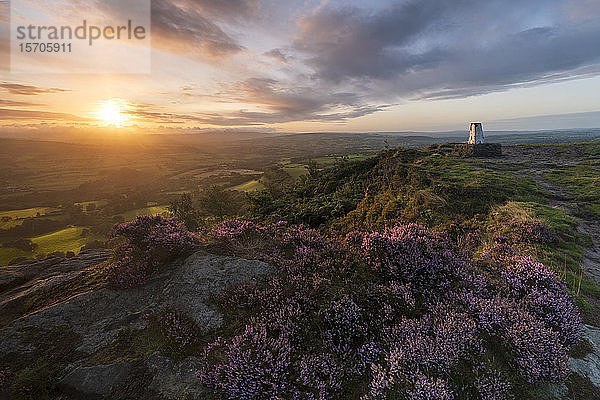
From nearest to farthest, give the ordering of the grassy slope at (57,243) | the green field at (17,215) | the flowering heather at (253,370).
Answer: the flowering heather at (253,370) < the grassy slope at (57,243) < the green field at (17,215)

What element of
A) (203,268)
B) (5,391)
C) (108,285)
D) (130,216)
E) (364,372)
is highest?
(203,268)

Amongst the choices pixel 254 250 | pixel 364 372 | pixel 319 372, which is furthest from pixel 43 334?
pixel 364 372

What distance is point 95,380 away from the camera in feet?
11.6

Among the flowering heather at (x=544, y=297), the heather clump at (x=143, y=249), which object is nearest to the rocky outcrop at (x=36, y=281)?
the heather clump at (x=143, y=249)

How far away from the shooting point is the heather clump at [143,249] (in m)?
5.39

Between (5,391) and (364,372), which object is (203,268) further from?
(364,372)

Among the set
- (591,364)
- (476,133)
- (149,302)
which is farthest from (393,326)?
(476,133)

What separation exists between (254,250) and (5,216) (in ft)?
257

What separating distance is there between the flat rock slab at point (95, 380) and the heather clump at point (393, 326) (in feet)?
4.62

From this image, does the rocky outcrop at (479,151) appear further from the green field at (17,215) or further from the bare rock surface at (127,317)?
the green field at (17,215)

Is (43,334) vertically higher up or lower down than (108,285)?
lower down

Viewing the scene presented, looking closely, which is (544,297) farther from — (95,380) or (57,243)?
(57,243)

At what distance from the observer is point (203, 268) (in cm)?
550

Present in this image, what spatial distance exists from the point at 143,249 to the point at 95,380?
2.97 m
